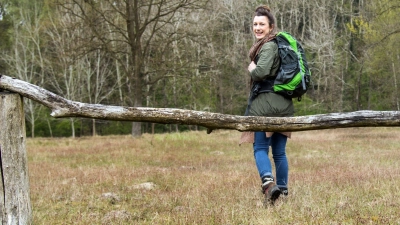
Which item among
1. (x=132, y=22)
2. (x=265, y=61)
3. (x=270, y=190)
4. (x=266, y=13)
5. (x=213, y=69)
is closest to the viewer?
(x=270, y=190)

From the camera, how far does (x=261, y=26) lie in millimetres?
4566

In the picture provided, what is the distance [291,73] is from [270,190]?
1.21 m

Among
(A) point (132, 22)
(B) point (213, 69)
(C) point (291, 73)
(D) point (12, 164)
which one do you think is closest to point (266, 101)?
(C) point (291, 73)

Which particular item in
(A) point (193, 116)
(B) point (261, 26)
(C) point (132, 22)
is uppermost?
(C) point (132, 22)

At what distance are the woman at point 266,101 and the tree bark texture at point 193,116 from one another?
38.5 inches

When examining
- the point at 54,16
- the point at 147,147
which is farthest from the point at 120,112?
the point at 54,16

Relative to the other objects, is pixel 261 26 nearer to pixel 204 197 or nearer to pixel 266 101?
pixel 266 101

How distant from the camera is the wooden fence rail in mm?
3203

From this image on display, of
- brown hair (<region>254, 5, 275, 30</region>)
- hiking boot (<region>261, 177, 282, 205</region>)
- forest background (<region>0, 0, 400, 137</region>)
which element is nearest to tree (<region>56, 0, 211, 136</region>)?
forest background (<region>0, 0, 400, 137</region>)

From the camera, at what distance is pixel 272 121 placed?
3389 mm

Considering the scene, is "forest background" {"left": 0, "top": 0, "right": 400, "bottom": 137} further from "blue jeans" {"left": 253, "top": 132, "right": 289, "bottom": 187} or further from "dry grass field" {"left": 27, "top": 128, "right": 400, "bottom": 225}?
"blue jeans" {"left": 253, "top": 132, "right": 289, "bottom": 187}

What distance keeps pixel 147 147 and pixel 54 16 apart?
21581 mm

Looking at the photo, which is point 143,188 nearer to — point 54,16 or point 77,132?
point 54,16

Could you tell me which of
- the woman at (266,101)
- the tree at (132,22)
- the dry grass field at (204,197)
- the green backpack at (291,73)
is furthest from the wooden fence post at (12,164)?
the tree at (132,22)
